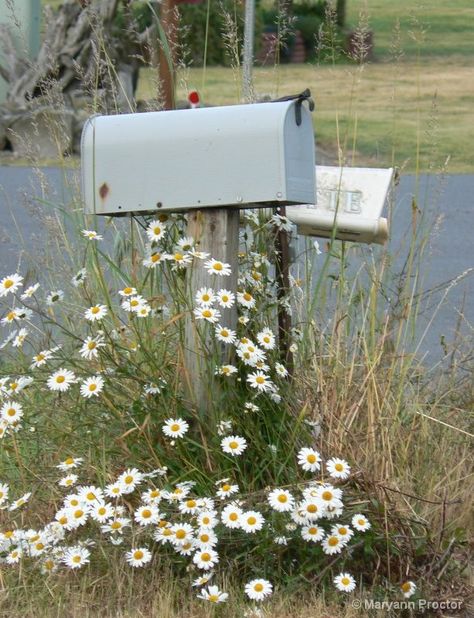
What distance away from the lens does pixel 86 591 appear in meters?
3.09

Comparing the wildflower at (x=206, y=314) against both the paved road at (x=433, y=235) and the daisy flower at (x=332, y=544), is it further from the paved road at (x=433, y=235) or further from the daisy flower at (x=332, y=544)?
the paved road at (x=433, y=235)

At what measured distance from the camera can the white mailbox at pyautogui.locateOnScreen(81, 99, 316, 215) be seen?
319 centimetres

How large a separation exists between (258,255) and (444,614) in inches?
46.5

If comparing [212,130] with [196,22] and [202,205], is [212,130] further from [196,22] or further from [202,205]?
[196,22]

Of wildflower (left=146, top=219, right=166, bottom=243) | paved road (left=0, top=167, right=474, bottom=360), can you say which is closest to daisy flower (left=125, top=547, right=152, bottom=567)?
wildflower (left=146, top=219, right=166, bottom=243)

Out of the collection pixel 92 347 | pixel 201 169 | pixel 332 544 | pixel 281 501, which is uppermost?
pixel 201 169

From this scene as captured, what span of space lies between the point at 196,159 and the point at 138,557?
1.09 meters

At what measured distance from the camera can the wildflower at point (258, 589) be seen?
294cm

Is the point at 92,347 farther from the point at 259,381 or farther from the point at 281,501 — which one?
the point at 281,501

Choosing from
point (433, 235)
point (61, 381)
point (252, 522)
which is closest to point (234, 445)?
point (252, 522)

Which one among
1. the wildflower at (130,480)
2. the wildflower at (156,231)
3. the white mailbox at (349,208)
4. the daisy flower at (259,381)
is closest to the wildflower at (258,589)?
the wildflower at (130,480)

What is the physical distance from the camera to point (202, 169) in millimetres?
3230

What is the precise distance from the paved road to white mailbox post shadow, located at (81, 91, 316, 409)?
869 millimetres

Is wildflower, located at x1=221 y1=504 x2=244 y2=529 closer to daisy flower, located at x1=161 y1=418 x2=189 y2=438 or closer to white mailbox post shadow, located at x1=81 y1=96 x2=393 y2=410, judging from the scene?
daisy flower, located at x1=161 y1=418 x2=189 y2=438
